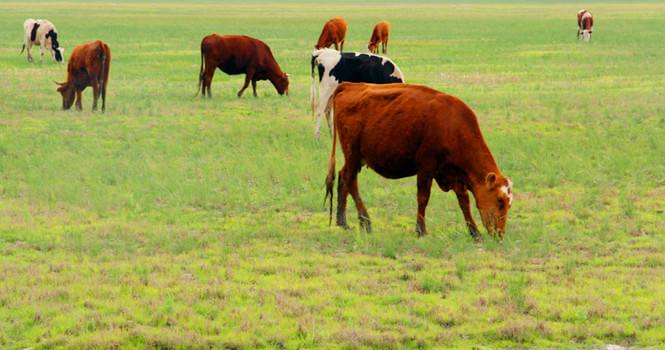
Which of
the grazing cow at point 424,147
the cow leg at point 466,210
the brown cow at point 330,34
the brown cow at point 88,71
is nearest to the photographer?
the grazing cow at point 424,147

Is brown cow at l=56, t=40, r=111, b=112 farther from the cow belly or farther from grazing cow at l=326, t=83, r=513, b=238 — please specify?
the cow belly

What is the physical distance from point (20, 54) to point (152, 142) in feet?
70.4

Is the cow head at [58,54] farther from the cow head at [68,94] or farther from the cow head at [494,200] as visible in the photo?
the cow head at [494,200]

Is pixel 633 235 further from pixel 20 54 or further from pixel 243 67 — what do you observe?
pixel 20 54

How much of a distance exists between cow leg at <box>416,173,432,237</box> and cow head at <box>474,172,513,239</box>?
0.55m

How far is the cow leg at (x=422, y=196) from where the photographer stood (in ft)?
35.6

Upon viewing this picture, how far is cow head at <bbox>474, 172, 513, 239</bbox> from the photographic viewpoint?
10.4 m

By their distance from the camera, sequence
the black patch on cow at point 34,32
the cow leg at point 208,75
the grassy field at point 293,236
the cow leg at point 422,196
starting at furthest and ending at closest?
the black patch on cow at point 34,32
the cow leg at point 208,75
the cow leg at point 422,196
the grassy field at point 293,236

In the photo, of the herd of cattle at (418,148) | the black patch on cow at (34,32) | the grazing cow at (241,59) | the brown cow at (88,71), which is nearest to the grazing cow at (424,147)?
the herd of cattle at (418,148)

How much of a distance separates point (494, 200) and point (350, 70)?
6.98 metres

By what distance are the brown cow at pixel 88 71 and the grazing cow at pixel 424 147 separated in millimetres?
10843

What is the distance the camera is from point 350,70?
17.0 metres

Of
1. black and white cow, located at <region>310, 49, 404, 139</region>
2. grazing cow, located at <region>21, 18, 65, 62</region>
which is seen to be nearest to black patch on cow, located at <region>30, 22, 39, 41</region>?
grazing cow, located at <region>21, 18, 65, 62</region>

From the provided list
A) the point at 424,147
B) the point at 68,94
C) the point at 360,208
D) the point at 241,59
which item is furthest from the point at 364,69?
the point at 241,59
